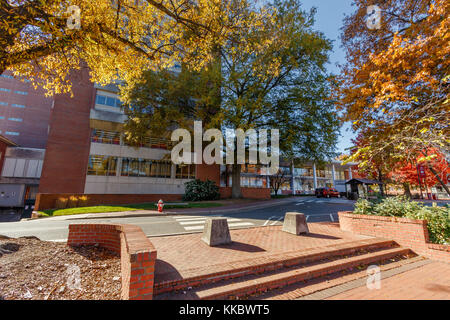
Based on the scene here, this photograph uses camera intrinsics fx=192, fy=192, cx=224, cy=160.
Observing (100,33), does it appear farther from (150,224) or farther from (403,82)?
(403,82)

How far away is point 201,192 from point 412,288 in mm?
17612

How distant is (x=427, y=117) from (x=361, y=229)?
421 centimetres

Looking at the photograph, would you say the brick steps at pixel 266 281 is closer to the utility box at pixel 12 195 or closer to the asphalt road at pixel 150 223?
the asphalt road at pixel 150 223

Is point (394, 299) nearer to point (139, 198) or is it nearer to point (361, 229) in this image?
point (361, 229)

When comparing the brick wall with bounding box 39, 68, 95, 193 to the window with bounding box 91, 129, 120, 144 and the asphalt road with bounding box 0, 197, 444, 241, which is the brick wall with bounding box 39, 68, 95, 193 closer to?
the window with bounding box 91, 129, 120, 144

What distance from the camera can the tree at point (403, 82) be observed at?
540 centimetres

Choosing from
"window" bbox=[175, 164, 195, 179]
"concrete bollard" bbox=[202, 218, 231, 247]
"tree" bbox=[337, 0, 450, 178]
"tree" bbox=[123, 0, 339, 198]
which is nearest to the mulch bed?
"concrete bollard" bbox=[202, 218, 231, 247]

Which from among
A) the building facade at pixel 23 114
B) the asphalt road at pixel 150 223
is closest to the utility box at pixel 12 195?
the asphalt road at pixel 150 223

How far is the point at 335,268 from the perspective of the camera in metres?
4.41

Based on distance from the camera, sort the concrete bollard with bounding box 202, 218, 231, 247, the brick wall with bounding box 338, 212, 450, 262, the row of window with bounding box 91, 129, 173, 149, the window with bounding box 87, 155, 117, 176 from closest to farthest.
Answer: the brick wall with bounding box 338, 212, 450, 262 → the concrete bollard with bounding box 202, 218, 231, 247 → the window with bounding box 87, 155, 117, 176 → the row of window with bounding box 91, 129, 173, 149

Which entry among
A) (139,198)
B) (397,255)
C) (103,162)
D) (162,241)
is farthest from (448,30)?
(103,162)

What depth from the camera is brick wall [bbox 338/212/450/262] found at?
5.46 meters

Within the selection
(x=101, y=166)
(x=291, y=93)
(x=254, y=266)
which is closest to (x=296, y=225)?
(x=254, y=266)

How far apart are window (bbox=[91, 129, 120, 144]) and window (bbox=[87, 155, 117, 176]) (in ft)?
6.63
